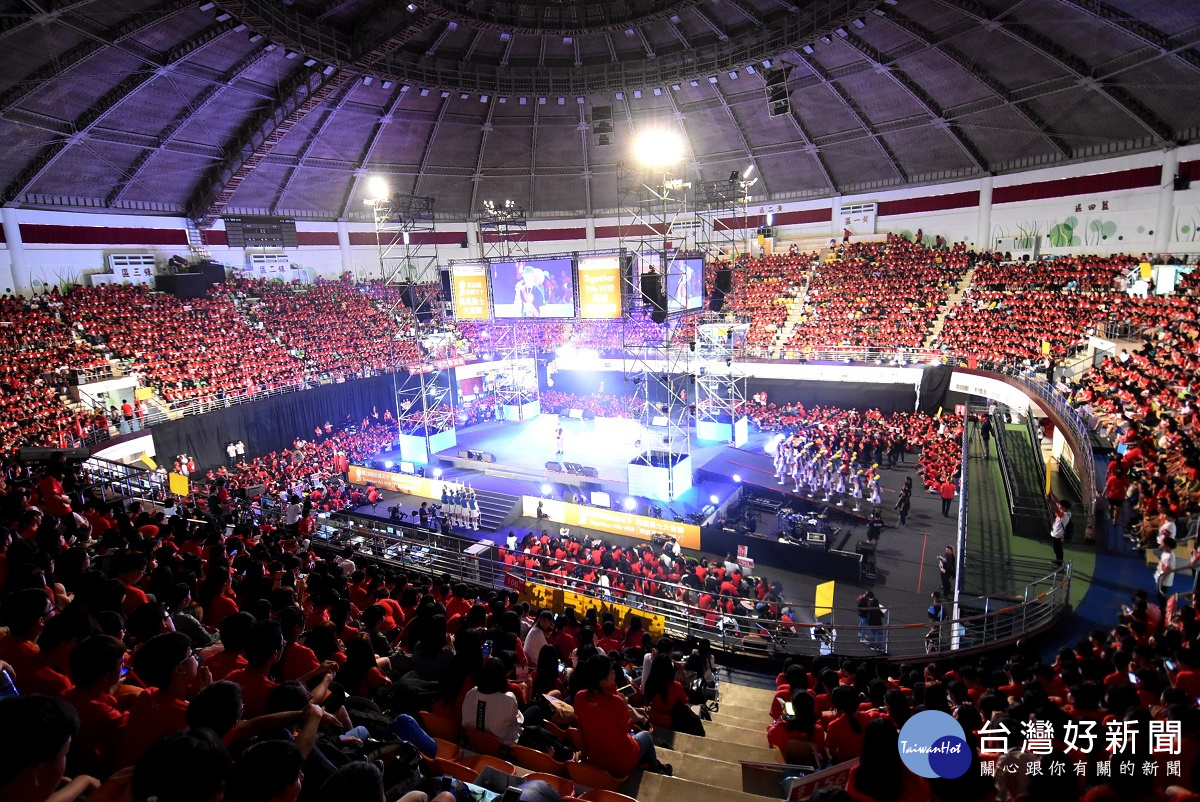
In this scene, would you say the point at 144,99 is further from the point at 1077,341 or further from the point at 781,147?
the point at 1077,341

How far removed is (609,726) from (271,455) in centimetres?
2440

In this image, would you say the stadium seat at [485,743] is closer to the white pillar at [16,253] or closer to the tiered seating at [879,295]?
the tiered seating at [879,295]

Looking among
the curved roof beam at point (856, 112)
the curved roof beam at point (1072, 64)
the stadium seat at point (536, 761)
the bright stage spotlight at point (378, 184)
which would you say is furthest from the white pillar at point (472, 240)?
the stadium seat at point (536, 761)

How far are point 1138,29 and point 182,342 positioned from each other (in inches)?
1415

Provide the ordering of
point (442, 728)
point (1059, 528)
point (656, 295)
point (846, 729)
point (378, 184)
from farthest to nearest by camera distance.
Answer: point (378, 184)
point (656, 295)
point (1059, 528)
point (846, 729)
point (442, 728)

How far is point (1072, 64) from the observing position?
73.0 feet

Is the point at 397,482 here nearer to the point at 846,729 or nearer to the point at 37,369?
the point at 37,369

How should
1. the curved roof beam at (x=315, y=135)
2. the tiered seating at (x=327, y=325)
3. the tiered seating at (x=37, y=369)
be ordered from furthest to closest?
the tiered seating at (x=327, y=325) < the curved roof beam at (x=315, y=135) < the tiered seating at (x=37, y=369)

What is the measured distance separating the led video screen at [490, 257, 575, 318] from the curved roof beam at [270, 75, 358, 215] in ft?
37.0

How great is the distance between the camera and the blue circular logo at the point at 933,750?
3473mm

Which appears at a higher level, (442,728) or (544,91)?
(544,91)

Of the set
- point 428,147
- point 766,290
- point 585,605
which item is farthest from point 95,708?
point 766,290

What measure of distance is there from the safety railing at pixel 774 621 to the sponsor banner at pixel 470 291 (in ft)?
35.1

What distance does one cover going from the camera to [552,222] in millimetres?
41875
